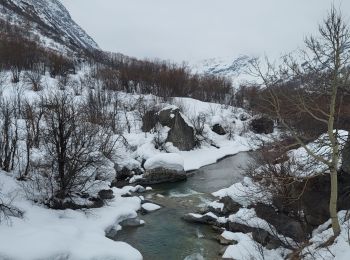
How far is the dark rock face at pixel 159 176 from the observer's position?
1192 inches

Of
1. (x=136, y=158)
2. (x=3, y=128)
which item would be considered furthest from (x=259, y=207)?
(x=136, y=158)

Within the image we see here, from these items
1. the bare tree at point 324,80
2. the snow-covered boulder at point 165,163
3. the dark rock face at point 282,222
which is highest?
the bare tree at point 324,80

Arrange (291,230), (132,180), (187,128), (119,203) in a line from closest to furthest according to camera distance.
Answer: (291,230)
(119,203)
(132,180)
(187,128)

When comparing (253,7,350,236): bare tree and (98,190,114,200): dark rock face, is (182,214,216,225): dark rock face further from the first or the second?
(253,7,350,236): bare tree

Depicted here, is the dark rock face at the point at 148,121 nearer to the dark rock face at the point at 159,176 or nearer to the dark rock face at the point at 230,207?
the dark rock face at the point at 159,176

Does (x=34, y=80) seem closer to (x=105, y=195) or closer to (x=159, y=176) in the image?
(x=159, y=176)

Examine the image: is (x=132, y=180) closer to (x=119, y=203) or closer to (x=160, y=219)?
(x=119, y=203)

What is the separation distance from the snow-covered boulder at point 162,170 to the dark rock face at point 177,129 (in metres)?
11.1

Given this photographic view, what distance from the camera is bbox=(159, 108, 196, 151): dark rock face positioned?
1704 inches

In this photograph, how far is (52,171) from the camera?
2031 centimetres

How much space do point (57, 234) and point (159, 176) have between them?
15815 millimetres

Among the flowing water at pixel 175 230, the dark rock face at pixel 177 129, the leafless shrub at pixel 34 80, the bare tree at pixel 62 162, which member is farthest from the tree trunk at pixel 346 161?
the leafless shrub at pixel 34 80

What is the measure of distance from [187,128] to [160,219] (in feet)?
76.9

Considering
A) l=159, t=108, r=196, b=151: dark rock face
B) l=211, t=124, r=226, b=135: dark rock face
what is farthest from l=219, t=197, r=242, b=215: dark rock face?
l=211, t=124, r=226, b=135: dark rock face
